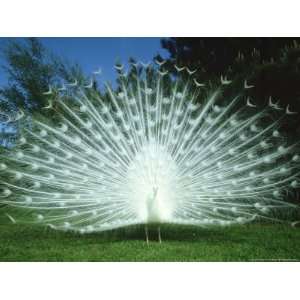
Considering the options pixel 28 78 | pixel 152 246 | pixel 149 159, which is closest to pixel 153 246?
pixel 152 246

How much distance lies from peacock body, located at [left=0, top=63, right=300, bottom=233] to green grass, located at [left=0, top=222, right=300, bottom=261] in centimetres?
11

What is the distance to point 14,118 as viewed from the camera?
176 inches

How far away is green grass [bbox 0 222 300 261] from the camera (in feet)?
14.3

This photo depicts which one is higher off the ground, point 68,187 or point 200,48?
point 200,48

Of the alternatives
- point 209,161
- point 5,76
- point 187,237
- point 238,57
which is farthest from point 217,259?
point 5,76

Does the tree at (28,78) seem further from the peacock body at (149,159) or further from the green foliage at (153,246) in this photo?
the green foliage at (153,246)

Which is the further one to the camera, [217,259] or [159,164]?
[159,164]

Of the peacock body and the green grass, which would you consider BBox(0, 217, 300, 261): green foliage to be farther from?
the peacock body

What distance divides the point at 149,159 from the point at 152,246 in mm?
819

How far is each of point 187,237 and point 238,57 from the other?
5.66ft

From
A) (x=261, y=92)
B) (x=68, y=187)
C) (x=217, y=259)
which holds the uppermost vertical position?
(x=261, y=92)

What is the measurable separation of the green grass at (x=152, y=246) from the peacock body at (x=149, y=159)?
0.11 meters

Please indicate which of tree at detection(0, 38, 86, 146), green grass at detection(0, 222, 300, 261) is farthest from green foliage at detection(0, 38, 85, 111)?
green grass at detection(0, 222, 300, 261)
